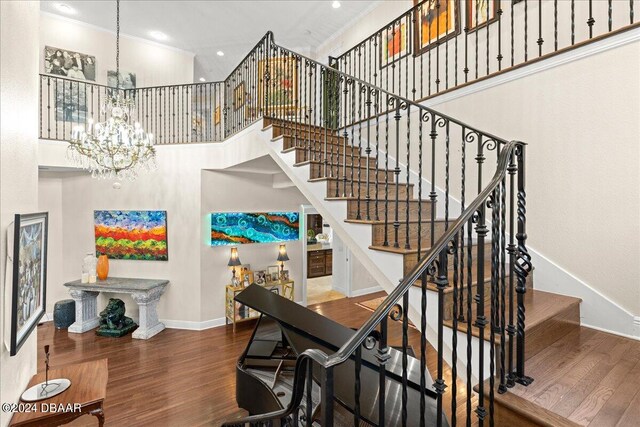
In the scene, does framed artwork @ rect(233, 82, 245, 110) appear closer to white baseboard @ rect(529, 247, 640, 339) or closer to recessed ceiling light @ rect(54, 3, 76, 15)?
recessed ceiling light @ rect(54, 3, 76, 15)

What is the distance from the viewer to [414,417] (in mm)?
1840

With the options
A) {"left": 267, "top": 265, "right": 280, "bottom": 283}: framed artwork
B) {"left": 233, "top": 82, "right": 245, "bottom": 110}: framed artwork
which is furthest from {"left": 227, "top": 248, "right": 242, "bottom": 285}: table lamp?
{"left": 233, "top": 82, "right": 245, "bottom": 110}: framed artwork

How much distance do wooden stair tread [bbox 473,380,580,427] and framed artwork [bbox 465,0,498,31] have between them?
12.8 feet

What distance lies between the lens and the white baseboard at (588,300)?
2.12 m

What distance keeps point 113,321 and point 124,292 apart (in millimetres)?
569

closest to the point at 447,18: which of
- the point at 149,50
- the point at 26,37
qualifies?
the point at 26,37

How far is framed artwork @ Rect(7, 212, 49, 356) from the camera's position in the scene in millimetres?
1732

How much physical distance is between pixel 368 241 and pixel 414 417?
1.19 meters

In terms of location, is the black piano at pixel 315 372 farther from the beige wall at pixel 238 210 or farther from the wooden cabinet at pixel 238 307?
the beige wall at pixel 238 210

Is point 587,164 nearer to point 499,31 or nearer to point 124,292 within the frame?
point 499,31

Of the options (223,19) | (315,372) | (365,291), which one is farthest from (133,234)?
(365,291)

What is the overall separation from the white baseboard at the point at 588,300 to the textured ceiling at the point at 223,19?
217 inches

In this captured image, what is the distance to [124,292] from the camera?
5.31 meters

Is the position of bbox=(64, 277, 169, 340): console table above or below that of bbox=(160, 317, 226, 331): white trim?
above
